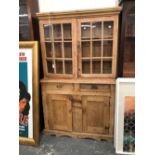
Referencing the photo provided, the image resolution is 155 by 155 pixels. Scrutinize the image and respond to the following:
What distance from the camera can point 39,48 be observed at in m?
2.38

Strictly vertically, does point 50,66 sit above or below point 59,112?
above

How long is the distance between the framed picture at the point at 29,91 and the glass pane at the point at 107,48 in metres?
0.87

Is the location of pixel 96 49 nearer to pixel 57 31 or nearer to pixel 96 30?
pixel 96 30

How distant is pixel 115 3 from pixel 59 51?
38.0 inches

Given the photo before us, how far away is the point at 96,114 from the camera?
2289 mm

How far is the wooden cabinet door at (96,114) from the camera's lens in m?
2.24

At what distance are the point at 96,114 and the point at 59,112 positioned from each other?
511 mm

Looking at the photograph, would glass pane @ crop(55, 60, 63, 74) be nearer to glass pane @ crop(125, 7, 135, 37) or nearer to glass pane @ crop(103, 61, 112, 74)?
glass pane @ crop(103, 61, 112, 74)

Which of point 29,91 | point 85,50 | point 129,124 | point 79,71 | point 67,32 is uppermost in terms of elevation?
point 67,32

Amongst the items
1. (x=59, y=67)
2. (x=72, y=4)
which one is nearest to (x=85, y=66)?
(x=59, y=67)

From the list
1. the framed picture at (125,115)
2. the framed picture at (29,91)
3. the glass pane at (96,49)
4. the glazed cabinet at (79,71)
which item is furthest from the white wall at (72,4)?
the framed picture at (125,115)
